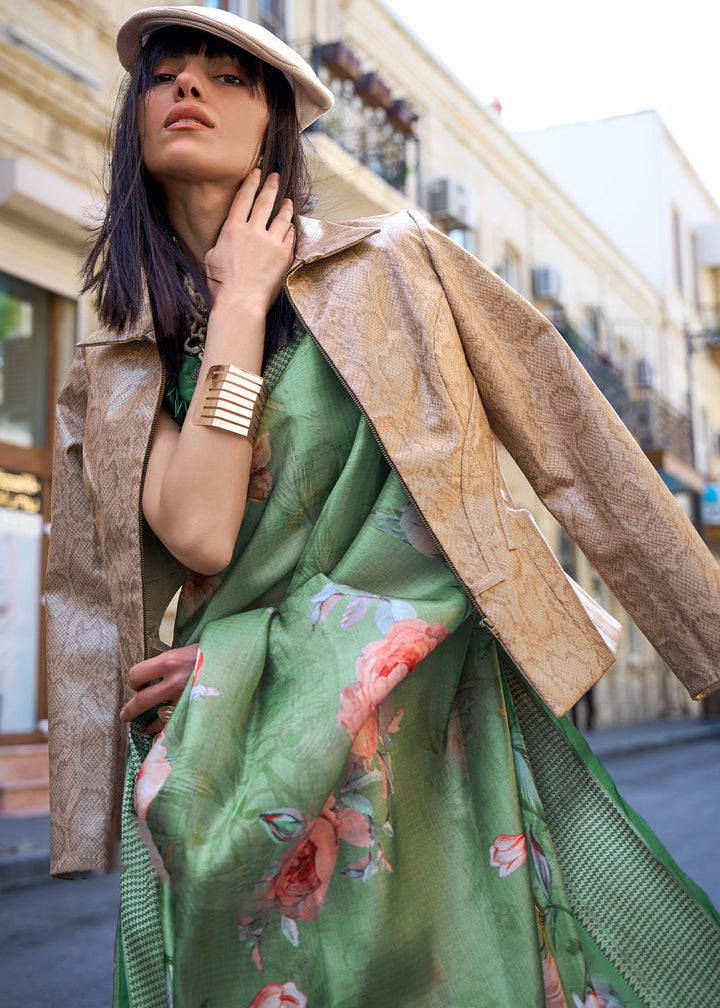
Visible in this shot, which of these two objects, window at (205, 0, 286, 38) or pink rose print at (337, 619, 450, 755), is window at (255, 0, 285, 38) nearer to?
window at (205, 0, 286, 38)

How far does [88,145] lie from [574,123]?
22.8 metres

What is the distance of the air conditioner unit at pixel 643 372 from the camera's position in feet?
83.2

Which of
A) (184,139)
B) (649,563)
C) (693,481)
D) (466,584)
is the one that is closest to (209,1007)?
(466,584)

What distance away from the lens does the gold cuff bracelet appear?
1.46 metres

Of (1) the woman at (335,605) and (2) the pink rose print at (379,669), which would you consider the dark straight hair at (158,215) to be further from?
(2) the pink rose print at (379,669)

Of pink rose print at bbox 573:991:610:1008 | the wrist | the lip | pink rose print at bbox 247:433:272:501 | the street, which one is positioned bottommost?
the street

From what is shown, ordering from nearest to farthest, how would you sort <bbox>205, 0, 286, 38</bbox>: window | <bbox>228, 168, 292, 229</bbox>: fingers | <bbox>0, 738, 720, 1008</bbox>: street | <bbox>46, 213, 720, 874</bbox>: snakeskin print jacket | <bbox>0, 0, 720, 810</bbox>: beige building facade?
1. <bbox>46, 213, 720, 874</bbox>: snakeskin print jacket
2. <bbox>228, 168, 292, 229</bbox>: fingers
3. <bbox>0, 738, 720, 1008</bbox>: street
4. <bbox>0, 0, 720, 810</bbox>: beige building facade
5. <bbox>205, 0, 286, 38</bbox>: window

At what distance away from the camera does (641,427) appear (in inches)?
836

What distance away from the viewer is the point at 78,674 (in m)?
1.79

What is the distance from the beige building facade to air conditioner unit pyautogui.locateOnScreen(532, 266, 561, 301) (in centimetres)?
3

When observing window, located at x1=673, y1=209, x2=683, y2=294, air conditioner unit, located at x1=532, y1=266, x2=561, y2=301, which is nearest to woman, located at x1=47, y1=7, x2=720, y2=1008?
air conditioner unit, located at x1=532, y1=266, x2=561, y2=301

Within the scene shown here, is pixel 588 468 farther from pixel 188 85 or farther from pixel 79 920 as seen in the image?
pixel 79 920

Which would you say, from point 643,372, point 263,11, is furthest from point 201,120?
point 643,372

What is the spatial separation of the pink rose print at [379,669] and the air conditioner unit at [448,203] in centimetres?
1600
